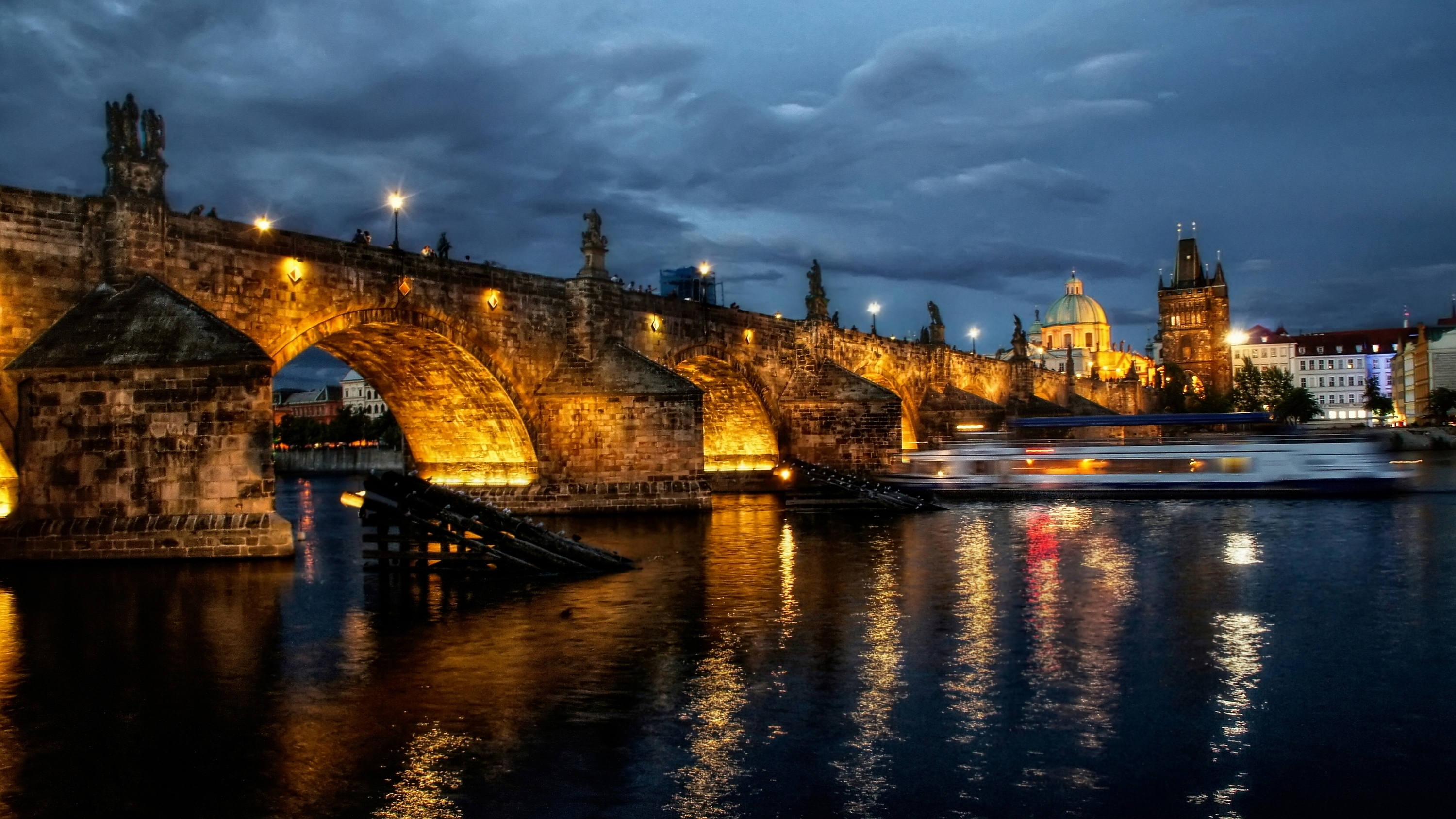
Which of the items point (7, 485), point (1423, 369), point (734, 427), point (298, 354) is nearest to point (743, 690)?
point (7, 485)

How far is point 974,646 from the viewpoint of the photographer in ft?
33.6

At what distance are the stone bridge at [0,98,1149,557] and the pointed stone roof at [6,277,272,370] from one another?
0.04 m

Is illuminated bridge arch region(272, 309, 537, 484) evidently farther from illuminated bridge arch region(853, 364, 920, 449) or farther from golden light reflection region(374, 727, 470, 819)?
illuminated bridge arch region(853, 364, 920, 449)

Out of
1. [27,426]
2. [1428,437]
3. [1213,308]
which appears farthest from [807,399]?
[1213,308]

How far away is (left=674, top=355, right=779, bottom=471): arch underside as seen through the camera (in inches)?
1524

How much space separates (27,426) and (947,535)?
15.3 m

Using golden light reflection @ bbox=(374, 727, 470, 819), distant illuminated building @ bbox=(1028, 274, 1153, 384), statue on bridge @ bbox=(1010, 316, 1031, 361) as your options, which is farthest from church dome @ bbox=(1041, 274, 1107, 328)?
golden light reflection @ bbox=(374, 727, 470, 819)

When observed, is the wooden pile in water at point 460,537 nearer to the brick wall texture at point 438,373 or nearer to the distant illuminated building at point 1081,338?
the brick wall texture at point 438,373

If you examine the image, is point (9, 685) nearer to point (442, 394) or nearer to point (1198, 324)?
point (442, 394)

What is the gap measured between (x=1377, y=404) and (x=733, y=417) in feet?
290

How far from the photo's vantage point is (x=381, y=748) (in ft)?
23.4

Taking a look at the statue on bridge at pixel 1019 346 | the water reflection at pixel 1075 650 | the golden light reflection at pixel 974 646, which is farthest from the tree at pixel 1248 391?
the golden light reflection at pixel 974 646

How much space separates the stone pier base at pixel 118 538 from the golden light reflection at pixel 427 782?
11.0 meters

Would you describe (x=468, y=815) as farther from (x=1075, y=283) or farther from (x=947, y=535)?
(x=1075, y=283)
